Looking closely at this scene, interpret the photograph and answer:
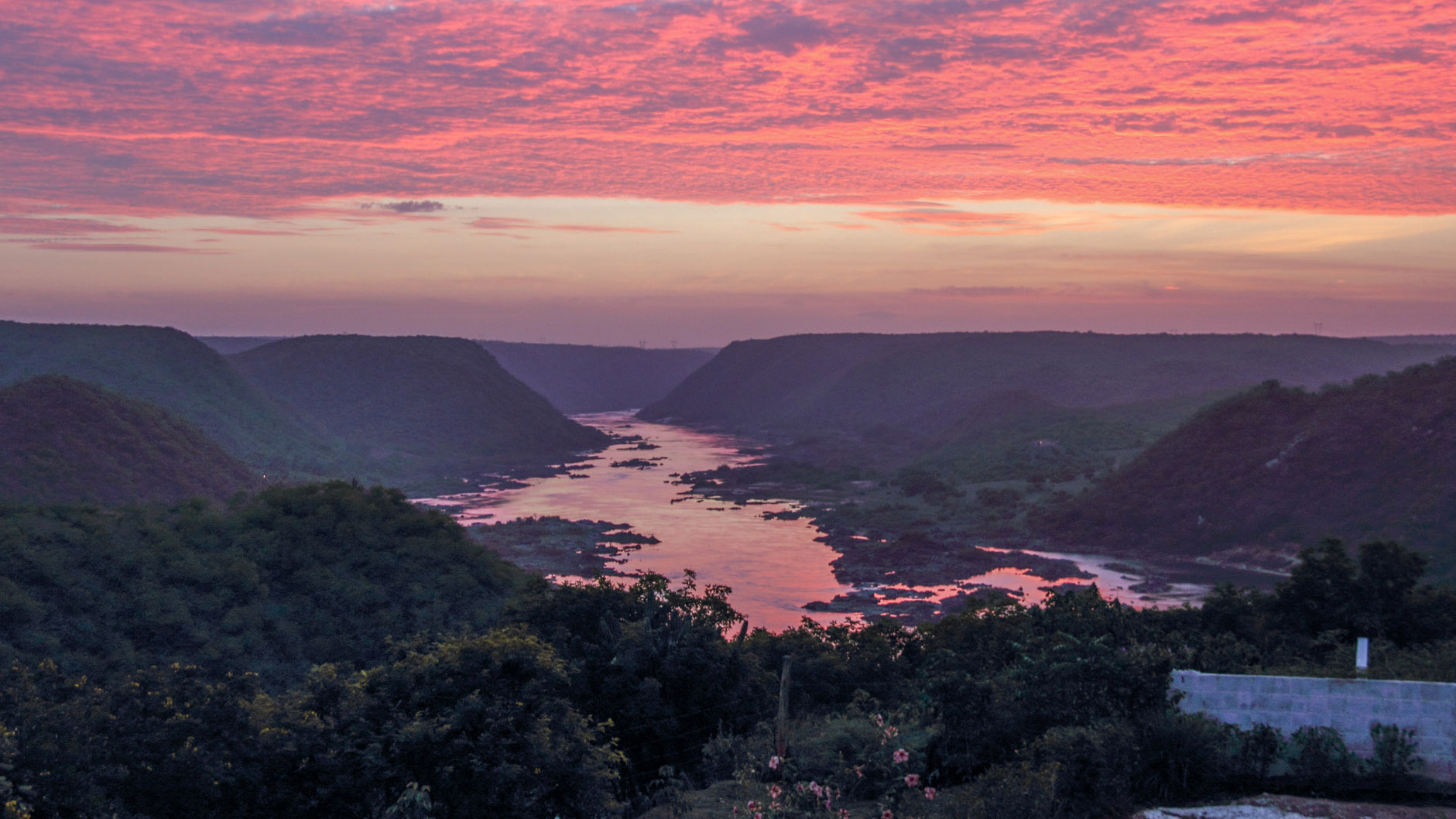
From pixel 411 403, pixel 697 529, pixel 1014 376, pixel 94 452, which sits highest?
pixel 1014 376

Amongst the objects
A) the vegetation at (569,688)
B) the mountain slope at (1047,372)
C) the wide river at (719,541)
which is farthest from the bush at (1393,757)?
the mountain slope at (1047,372)

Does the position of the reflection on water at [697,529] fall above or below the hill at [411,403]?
below

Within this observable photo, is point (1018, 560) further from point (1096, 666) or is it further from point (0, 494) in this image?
point (0, 494)

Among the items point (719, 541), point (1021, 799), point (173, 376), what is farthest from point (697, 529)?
point (173, 376)

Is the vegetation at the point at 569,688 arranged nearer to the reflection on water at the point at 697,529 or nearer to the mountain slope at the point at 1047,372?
the reflection on water at the point at 697,529

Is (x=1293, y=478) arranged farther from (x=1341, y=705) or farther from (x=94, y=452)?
(x=94, y=452)

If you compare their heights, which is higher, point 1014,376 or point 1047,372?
point 1047,372

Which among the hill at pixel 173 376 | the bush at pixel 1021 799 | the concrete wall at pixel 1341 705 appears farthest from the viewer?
the hill at pixel 173 376

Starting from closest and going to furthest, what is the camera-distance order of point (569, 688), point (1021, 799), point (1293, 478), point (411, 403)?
point (1021, 799), point (569, 688), point (1293, 478), point (411, 403)
